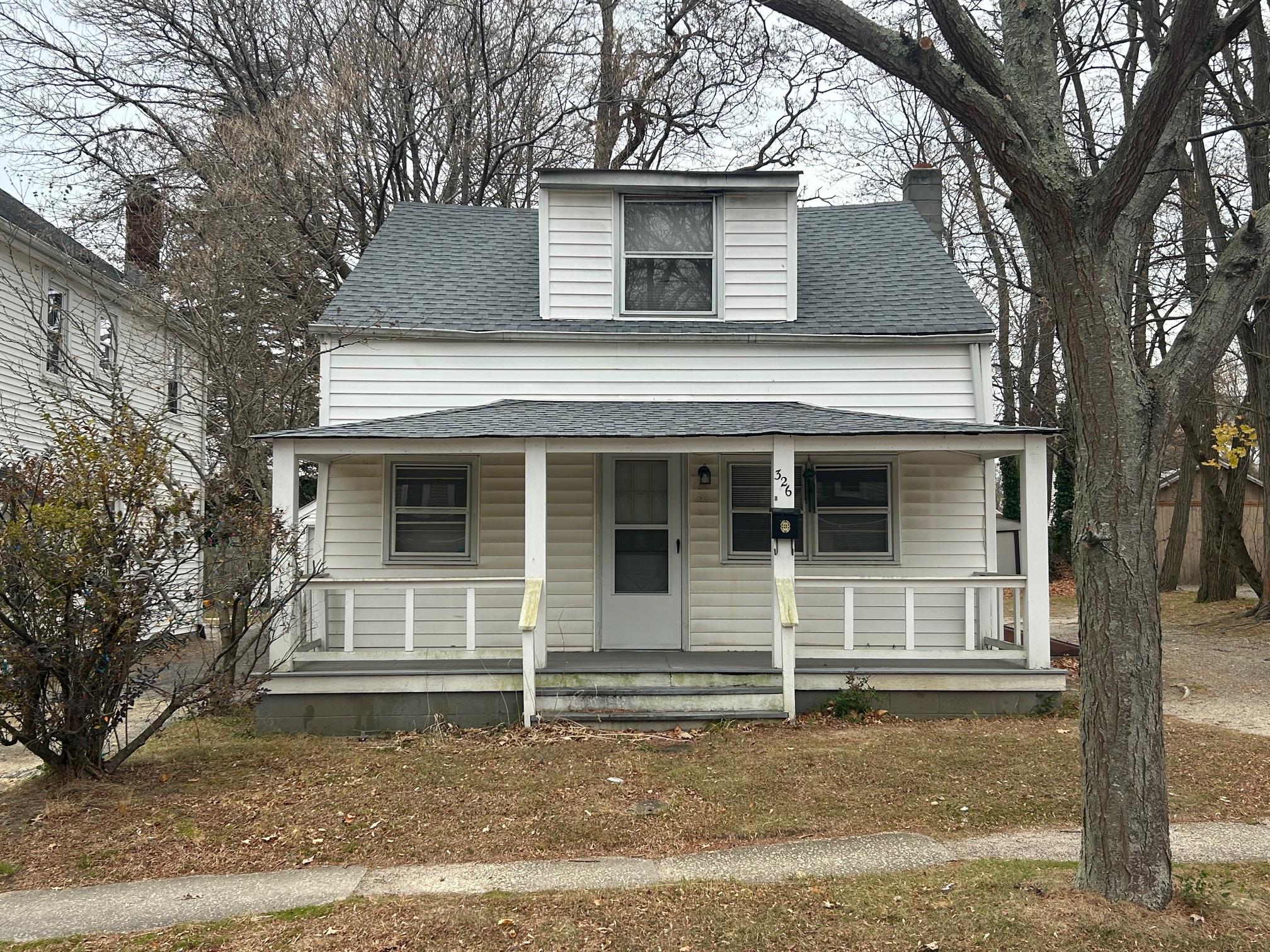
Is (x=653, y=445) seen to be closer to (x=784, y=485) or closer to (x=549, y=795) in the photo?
(x=784, y=485)

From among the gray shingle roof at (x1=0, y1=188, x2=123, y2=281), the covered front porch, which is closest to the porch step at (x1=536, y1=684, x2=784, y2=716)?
the covered front porch

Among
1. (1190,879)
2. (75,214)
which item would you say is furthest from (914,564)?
(75,214)

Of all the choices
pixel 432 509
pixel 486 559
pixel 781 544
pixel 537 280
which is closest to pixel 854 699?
pixel 781 544

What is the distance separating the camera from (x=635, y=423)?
9180 mm

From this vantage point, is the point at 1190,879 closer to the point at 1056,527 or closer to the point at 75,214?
the point at 75,214

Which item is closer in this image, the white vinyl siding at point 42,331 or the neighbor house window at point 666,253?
the neighbor house window at point 666,253

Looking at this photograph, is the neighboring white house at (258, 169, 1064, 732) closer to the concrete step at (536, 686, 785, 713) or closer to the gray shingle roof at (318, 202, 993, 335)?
the gray shingle roof at (318, 202, 993, 335)

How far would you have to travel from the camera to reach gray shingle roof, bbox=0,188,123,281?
13258 millimetres

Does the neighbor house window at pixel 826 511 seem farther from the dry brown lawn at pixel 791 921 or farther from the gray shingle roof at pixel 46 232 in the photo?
the gray shingle roof at pixel 46 232

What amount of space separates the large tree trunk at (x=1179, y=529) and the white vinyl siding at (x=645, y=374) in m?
15.0

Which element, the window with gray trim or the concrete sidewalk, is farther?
the window with gray trim

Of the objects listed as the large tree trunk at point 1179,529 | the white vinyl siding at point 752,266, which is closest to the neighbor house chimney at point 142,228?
the white vinyl siding at point 752,266

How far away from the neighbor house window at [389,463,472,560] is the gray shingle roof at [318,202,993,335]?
165cm

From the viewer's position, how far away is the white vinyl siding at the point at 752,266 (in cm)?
1077
